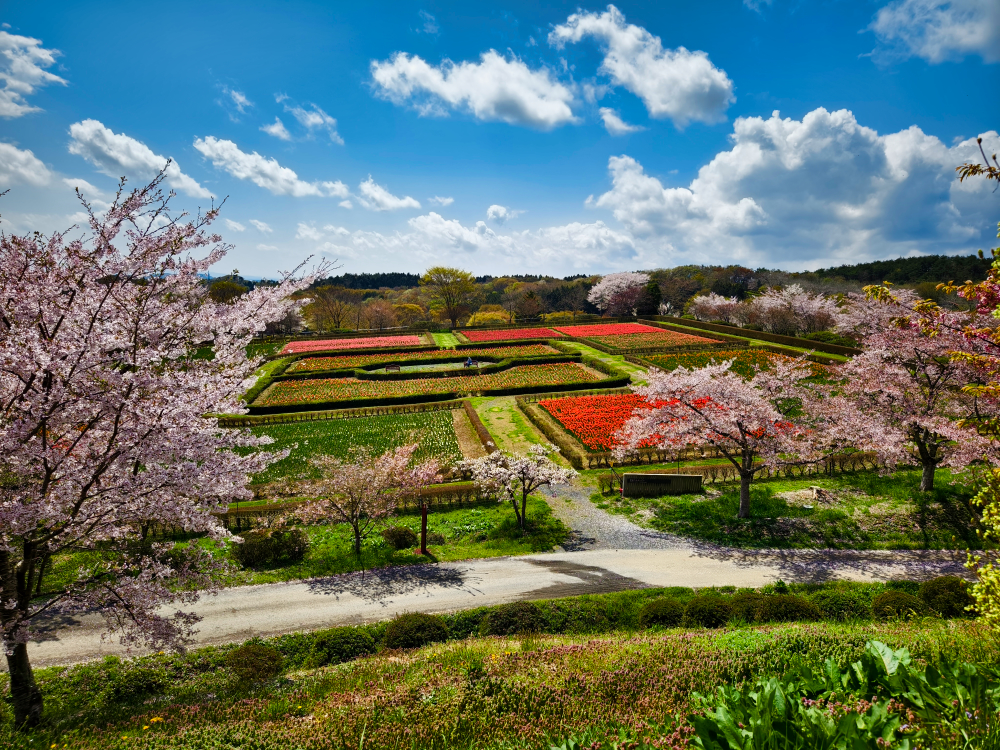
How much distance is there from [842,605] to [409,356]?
49337 mm

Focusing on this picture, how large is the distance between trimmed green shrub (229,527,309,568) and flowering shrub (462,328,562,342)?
48826 millimetres

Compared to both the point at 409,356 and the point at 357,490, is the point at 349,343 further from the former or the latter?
the point at 357,490

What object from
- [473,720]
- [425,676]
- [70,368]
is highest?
[70,368]

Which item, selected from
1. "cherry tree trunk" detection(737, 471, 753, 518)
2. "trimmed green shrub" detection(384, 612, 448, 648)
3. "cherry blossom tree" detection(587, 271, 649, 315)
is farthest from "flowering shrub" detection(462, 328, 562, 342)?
"trimmed green shrub" detection(384, 612, 448, 648)

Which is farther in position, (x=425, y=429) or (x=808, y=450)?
(x=425, y=429)

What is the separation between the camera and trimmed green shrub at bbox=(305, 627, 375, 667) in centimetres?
1154

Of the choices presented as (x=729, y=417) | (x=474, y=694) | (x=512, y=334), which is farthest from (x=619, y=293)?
(x=474, y=694)

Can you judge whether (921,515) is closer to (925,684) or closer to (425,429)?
A: (925,684)

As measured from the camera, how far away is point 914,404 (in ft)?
62.9

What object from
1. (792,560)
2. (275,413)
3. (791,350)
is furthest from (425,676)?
(791,350)

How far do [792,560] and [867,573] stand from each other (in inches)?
83.0

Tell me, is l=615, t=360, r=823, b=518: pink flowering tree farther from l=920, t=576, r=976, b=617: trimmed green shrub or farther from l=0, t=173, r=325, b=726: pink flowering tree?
l=0, t=173, r=325, b=726: pink flowering tree

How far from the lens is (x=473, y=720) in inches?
252

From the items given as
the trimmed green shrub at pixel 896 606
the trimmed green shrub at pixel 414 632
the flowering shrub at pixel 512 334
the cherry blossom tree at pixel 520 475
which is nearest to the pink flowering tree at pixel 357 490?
the cherry blossom tree at pixel 520 475
